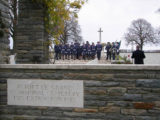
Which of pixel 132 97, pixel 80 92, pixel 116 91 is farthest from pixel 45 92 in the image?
pixel 132 97

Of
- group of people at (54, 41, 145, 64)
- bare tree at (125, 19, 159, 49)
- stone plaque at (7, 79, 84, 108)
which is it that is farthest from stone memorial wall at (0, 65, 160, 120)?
bare tree at (125, 19, 159, 49)

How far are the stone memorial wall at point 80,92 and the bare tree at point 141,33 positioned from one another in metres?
47.0

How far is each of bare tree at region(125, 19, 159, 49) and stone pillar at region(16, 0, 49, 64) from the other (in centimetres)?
4475

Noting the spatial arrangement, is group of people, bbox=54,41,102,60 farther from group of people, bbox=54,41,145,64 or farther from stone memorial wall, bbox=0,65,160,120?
stone memorial wall, bbox=0,65,160,120

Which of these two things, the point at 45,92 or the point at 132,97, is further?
the point at 45,92

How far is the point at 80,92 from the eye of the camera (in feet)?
16.2

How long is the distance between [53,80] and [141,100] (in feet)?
7.14

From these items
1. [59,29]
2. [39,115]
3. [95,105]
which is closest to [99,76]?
[95,105]

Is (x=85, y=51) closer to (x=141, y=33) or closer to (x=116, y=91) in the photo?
(x=116, y=91)

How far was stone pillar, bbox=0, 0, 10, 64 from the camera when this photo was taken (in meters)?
5.29

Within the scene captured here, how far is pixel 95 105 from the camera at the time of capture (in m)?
4.89

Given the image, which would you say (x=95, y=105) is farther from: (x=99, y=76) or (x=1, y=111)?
(x=1, y=111)

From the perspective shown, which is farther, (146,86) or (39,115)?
(39,115)

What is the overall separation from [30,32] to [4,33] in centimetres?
272
